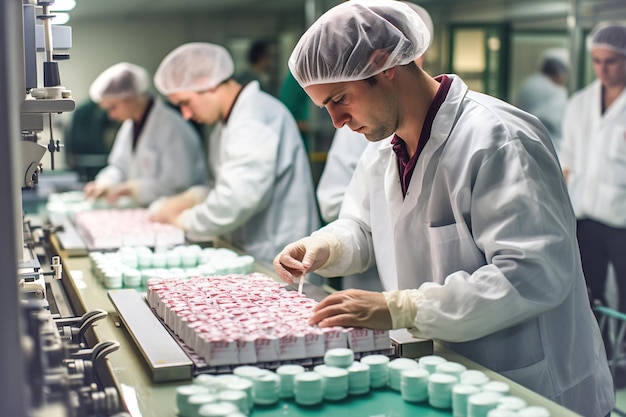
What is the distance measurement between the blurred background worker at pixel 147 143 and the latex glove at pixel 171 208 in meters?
0.76

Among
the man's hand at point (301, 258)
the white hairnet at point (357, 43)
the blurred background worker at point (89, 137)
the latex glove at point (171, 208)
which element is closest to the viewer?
the white hairnet at point (357, 43)

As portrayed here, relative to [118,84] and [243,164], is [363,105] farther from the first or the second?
[118,84]

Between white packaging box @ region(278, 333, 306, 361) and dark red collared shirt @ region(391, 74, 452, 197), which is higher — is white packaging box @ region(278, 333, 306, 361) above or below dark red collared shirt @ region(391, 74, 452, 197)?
below

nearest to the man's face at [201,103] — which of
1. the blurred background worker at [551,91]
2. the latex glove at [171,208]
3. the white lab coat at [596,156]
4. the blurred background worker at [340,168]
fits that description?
the latex glove at [171,208]

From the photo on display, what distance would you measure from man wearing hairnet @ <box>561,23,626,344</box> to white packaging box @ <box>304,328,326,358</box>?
9.43ft

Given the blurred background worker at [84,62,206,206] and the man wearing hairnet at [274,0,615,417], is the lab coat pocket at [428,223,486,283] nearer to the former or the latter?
the man wearing hairnet at [274,0,615,417]

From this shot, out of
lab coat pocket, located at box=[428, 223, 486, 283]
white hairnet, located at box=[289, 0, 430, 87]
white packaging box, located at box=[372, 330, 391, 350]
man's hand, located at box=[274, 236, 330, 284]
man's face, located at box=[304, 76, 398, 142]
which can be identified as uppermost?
white hairnet, located at box=[289, 0, 430, 87]

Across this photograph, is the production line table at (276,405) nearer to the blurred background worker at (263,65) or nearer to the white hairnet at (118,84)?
the white hairnet at (118,84)

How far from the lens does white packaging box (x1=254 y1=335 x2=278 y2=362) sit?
160 centimetres

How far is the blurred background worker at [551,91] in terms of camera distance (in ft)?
17.5

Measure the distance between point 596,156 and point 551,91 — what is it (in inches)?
46.5

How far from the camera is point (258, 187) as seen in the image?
3.34m

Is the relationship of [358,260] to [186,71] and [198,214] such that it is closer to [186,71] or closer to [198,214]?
[198,214]

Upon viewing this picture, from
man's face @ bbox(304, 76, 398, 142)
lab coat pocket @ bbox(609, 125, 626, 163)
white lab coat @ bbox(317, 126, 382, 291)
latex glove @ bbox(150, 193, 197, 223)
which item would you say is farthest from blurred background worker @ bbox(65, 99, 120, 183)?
man's face @ bbox(304, 76, 398, 142)
